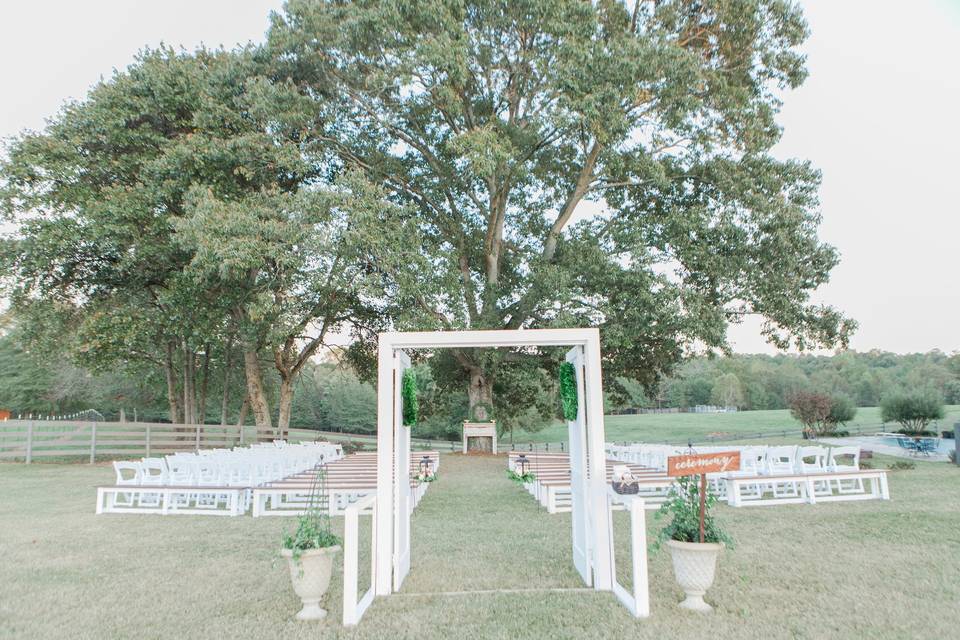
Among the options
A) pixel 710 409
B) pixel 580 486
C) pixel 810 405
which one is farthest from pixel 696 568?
pixel 710 409

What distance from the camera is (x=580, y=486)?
5.95 meters

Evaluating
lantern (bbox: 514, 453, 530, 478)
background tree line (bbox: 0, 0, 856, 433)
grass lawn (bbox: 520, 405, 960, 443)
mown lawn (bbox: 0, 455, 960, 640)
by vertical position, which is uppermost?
background tree line (bbox: 0, 0, 856, 433)

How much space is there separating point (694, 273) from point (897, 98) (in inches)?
283

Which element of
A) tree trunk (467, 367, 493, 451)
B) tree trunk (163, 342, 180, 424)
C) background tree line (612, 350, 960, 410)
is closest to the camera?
tree trunk (467, 367, 493, 451)

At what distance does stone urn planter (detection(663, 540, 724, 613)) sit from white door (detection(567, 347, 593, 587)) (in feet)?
3.27

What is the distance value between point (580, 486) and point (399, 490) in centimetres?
177

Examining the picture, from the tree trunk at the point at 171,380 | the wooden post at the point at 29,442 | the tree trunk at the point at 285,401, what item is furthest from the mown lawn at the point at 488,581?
the tree trunk at the point at 171,380

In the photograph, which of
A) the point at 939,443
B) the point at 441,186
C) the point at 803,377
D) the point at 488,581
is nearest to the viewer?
the point at 488,581

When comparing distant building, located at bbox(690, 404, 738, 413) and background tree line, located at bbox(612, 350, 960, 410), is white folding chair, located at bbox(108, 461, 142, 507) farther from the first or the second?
distant building, located at bbox(690, 404, 738, 413)

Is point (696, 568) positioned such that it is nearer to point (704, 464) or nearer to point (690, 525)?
point (690, 525)

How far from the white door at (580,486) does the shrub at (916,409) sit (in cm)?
3070

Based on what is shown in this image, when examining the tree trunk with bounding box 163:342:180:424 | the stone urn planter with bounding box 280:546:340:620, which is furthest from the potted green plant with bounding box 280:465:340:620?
the tree trunk with bounding box 163:342:180:424

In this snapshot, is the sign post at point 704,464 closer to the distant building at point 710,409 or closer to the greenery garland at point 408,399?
the greenery garland at point 408,399

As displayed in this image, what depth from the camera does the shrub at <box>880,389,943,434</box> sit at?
2977cm
